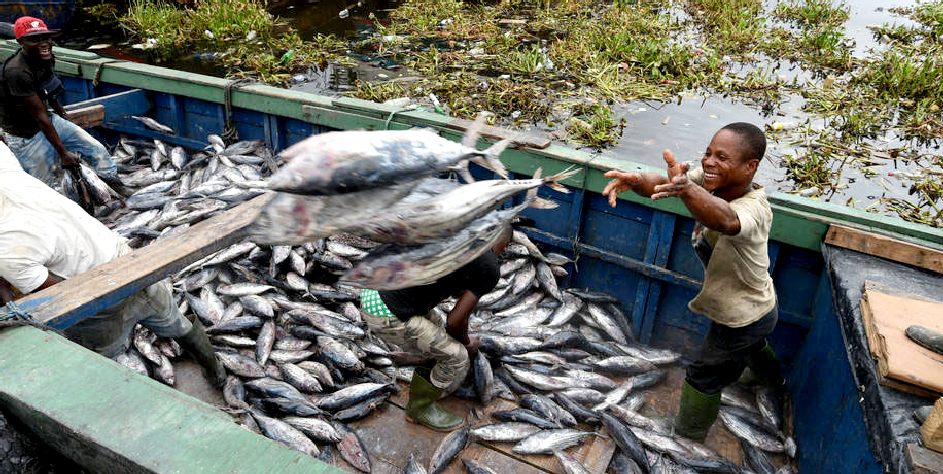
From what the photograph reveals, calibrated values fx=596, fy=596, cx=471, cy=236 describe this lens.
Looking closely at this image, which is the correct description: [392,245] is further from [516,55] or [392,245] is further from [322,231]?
[516,55]

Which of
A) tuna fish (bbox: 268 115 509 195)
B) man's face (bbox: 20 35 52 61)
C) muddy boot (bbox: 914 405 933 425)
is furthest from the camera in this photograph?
man's face (bbox: 20 35 52 61)

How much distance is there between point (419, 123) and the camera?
5.26 metres

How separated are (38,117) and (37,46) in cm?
64

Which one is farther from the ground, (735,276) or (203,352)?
(735,276)

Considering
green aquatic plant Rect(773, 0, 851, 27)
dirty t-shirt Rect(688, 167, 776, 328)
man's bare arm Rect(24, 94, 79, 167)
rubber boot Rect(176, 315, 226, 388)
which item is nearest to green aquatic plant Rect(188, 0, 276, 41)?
man's bare arm Rect(24, 94, 79, 167)

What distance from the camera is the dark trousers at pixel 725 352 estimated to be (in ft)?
11.2

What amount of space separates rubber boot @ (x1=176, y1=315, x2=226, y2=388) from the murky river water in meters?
4.84

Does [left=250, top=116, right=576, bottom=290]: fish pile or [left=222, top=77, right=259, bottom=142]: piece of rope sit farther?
[left=222, top=77, right=259, bottom=142]: piece of rope

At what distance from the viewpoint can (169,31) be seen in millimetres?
11844

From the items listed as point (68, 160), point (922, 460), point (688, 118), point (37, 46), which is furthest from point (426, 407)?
point (688, 118)

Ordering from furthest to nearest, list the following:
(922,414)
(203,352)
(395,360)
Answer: (395,360) < (203,352) < (922,414)

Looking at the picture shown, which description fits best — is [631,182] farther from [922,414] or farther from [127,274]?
[127,274]

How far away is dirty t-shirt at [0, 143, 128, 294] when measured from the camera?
3146mm

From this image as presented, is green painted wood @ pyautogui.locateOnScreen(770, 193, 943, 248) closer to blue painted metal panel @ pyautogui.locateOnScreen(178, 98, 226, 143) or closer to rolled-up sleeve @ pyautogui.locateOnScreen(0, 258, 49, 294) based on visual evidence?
rolled-up sleeve @ pyautogui.locateOnScreen(0, 258, 49, 294)
